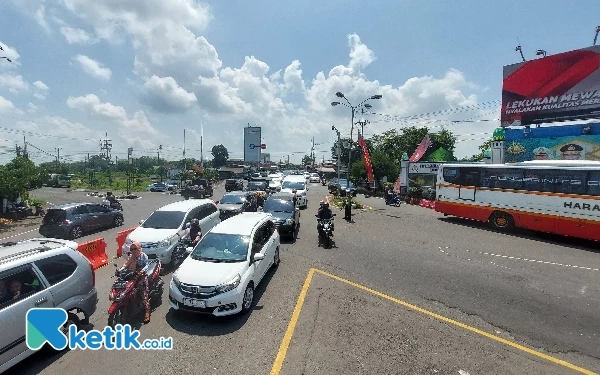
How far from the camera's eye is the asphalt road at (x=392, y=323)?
5.02 metres

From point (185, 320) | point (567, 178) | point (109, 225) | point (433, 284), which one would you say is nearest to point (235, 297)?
point (185, 320)

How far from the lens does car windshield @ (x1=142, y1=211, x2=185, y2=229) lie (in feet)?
35.4

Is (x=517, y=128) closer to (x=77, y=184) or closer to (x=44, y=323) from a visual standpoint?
(x=44, y=323)

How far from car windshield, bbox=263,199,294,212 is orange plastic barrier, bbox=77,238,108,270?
22.2ft

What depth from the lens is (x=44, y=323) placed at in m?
5.02

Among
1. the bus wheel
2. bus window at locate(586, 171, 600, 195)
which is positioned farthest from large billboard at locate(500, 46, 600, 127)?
the bus wheel

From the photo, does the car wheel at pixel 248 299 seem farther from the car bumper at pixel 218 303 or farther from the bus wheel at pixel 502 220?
the bus wheel at pixel 502 220

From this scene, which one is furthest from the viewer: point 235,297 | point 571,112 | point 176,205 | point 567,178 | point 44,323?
point 571,112

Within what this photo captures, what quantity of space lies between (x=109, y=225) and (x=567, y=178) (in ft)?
72.5

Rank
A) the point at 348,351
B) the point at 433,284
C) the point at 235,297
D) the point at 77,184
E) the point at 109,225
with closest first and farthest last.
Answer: the point at 348,351, the point at 235,297, the point at 433,284, the point at 109,225, the point at 77,184

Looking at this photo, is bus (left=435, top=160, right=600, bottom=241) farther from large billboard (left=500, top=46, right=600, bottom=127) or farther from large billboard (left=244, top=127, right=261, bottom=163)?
large billboard (left=244, top=127, right=261, bottom=163)

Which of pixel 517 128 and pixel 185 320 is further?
pixel 517 128

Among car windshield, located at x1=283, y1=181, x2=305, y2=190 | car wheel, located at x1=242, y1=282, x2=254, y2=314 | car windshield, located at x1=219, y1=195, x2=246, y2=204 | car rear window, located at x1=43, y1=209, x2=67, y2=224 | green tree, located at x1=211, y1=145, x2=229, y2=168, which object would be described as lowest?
car wheel, located at x1=242, y1=282, x2=254, y2=314

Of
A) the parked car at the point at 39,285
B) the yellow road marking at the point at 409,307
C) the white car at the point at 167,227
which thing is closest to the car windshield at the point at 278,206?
the white car at the point at 167,227
